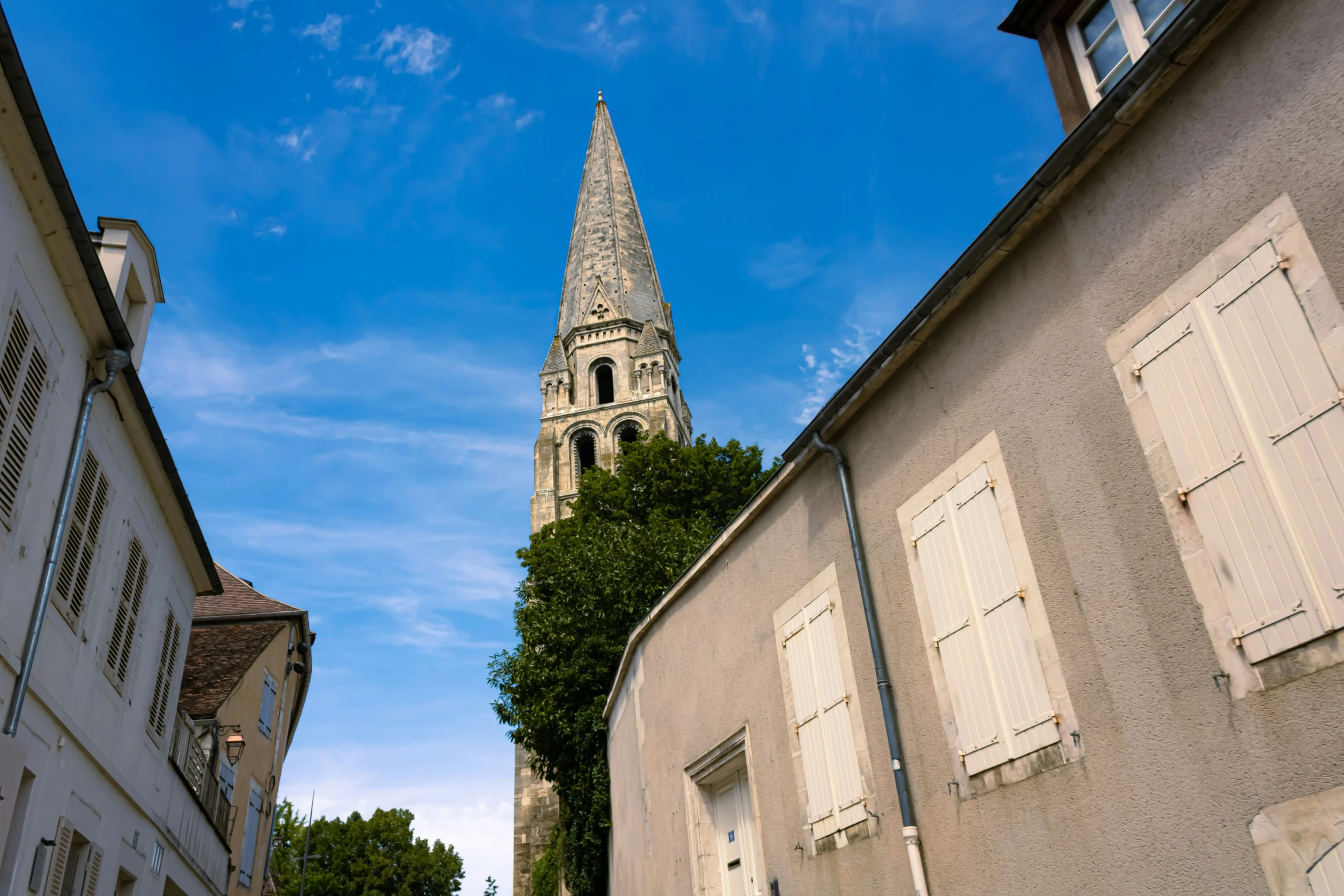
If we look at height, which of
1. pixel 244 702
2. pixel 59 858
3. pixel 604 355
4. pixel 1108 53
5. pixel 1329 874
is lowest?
pixel 1329 874

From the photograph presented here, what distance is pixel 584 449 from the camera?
5750 cm

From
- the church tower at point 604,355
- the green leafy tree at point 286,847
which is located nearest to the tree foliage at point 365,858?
the green leafy tree at point 286,847

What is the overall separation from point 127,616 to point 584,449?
47.0 m

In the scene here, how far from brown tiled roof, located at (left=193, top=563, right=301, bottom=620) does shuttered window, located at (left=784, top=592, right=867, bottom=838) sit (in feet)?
47.0

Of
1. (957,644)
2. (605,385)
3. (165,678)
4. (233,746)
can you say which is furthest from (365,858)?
(957,644)

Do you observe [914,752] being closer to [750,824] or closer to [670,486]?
[750,824]

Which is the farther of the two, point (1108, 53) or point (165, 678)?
point (165, 678)

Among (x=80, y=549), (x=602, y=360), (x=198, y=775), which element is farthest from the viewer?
(x=602, y=360)

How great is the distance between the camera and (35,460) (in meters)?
7.84

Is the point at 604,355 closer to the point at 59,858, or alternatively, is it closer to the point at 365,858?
the point at 365,858

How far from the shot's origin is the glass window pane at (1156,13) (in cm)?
670

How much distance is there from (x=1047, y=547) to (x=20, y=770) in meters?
7.44

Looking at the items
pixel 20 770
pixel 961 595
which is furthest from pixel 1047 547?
pixel 20 770

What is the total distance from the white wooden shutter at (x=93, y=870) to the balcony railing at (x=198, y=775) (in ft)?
9.63
